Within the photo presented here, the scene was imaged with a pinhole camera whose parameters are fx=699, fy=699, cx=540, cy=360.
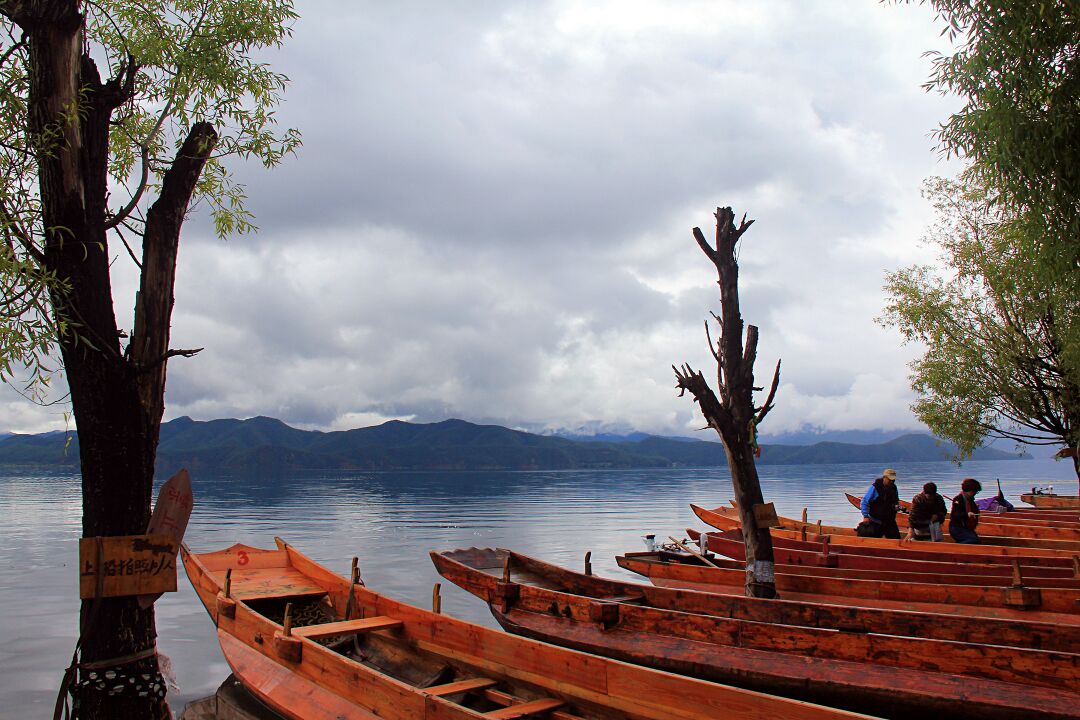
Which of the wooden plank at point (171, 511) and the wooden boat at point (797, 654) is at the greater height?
the wooden plank at point (171, 511)

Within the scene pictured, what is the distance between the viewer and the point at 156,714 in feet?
19.5

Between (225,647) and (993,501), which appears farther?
(993,501)

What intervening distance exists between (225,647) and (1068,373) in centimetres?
2347

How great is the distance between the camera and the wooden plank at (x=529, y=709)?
7.05m

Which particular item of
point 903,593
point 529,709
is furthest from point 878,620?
point 529,709

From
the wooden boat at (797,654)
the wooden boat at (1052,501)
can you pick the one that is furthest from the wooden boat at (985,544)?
the wooden boat at (1052,501)

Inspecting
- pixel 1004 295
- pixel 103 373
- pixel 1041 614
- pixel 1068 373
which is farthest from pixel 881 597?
pixel 1004 295

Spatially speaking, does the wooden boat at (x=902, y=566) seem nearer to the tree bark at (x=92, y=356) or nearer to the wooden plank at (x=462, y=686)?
the wooden plank at (x=462, y=686)

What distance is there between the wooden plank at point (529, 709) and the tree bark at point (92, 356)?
3.10 metres

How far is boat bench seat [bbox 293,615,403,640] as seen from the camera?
943 centimetres

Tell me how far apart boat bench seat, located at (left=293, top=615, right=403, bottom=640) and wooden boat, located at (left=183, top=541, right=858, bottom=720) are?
15 millimetres

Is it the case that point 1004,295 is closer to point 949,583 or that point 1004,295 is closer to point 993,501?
point 993,501

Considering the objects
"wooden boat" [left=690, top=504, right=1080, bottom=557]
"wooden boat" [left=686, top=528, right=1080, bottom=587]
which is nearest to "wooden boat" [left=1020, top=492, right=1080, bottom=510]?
"wooden boat" [left=690, top=504, right=1080, bottom=557]

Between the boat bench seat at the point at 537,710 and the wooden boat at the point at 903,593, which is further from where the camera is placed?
the wooden boat at the point at 903,593
